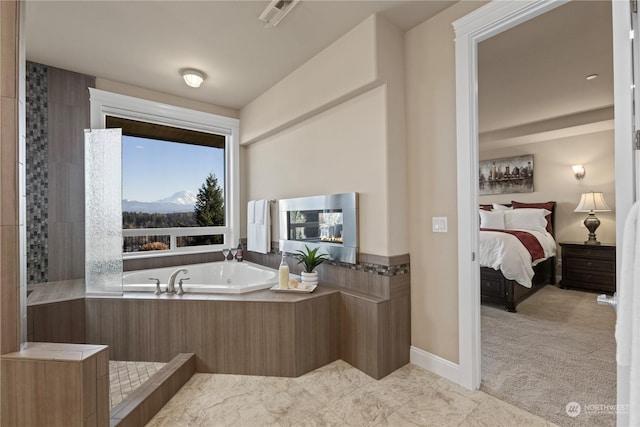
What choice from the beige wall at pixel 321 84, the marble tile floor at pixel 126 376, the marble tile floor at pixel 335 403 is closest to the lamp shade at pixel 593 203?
the marble tile floor at pixel 335 403

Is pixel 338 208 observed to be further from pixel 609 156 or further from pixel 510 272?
pixel 609 156

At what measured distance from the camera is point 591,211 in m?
4.50

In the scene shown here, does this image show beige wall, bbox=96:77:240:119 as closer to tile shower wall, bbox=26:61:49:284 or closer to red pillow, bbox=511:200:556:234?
tile shower wall, bbox=26:61:49:284

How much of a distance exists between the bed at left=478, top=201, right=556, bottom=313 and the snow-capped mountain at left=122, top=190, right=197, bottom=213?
3.58 meters

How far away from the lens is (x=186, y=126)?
→ 154 inches

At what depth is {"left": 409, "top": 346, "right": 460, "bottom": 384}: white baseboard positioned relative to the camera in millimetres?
2125

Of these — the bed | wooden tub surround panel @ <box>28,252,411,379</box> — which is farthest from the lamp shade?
wooden tub surround panel @ <box>28,252,411,379</box>

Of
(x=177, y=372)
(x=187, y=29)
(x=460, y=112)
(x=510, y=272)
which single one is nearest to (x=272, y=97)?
(x=187, y=29)

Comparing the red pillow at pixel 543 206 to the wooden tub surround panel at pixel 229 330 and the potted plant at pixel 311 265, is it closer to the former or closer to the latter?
the potted plant at pixel 311 265

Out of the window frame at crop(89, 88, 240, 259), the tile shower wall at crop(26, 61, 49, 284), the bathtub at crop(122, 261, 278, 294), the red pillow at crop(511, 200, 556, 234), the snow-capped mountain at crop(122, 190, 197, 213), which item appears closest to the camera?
the bathtub at crop(122, 261, 278, 294)

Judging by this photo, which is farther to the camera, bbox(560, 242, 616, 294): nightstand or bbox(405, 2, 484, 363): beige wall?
bbox(560, 242, 616, 294): nightstand

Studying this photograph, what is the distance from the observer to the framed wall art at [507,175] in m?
5.39

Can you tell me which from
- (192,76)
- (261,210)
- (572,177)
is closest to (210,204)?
(261,210)

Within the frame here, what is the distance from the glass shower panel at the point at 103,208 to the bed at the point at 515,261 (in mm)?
3592
